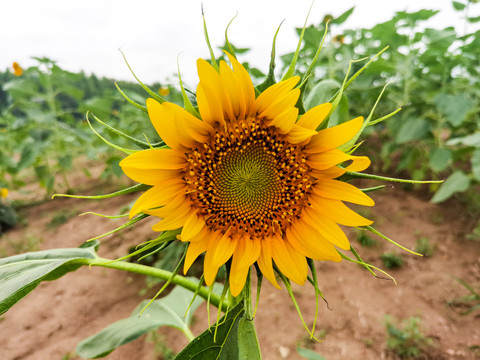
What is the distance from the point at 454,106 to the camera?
10.9ft

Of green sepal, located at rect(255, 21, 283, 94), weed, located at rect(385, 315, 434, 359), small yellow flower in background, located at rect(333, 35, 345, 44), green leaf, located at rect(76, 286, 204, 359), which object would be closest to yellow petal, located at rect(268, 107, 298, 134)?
green sepal, located at rect(255, 21, 283, 94)

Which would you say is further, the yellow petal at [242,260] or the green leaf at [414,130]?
the green leaf at [414,130]

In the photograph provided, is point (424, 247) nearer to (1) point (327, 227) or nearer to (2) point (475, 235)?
(2) point (475, 235)

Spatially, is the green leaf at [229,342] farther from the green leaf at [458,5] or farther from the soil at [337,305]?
the green leaf at [458,5]

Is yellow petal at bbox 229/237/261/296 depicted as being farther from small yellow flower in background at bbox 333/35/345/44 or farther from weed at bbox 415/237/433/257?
small yellow flower in background at bbox 333/35/345/44

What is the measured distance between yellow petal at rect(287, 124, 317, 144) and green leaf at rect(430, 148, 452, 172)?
3151 millimetres

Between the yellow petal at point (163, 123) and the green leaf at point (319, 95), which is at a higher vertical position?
the yellow petal at point (163, 123)

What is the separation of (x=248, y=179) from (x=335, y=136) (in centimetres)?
33

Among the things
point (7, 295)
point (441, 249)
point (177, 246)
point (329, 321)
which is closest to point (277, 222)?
point (7, 295)

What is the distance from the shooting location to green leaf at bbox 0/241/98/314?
93cm

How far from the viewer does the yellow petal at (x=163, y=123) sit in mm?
864

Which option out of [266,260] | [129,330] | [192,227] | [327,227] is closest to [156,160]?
[192,227]

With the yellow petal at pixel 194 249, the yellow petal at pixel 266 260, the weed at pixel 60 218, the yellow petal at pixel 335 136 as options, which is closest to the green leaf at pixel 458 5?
the yellow petal at pixel 335 136

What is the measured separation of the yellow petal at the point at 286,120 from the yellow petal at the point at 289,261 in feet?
1.18
